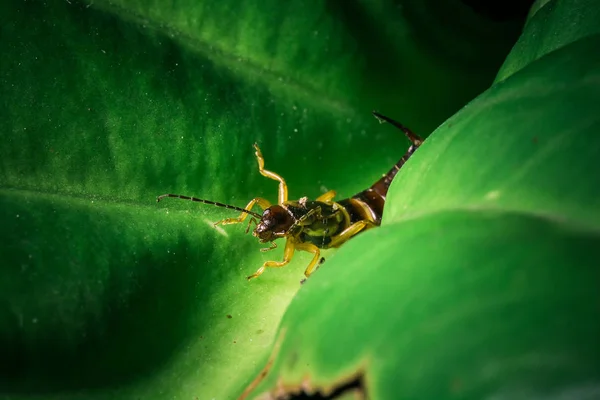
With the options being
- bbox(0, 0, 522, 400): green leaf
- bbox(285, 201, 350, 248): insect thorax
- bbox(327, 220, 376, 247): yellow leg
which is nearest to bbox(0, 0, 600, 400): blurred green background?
bbox(0, 0, 522, 400): green leaf

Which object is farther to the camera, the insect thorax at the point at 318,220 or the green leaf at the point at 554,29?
the insect thorax at the point at 318,220

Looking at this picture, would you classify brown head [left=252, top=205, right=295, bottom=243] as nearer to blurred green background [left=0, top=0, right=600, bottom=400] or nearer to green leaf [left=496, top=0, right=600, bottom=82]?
blurred green background [left=0, top=0, right=600, bottom=400]

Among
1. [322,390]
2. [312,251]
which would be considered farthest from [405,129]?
[322,390]

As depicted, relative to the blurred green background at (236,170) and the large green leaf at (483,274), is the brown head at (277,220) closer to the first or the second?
the blurred green background at (236,170)

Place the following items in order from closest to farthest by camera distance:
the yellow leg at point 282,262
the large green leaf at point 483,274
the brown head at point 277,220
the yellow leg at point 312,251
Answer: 1. the large green leaf at point 483,274
2. the yellow leg at point 282,262
3. the yellow leg at point 312,251
4. the brown head at point 277,220

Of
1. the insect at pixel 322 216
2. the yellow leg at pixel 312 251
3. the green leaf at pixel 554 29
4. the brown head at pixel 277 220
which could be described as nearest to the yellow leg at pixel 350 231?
the insect at pixel 322 216

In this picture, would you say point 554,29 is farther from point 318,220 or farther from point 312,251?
point 318,220
